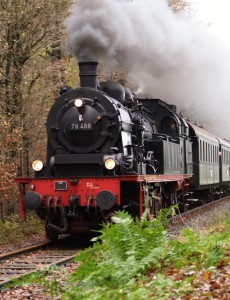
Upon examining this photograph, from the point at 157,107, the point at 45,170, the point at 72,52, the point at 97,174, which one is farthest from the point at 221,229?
the point at 157,107

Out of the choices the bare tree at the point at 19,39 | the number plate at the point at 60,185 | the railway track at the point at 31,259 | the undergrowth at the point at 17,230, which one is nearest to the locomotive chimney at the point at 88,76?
the number plate at the point at 60,185

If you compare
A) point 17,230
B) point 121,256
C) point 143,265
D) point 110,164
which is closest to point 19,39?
point 17,230

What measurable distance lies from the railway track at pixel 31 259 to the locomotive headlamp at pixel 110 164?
1.75 meters

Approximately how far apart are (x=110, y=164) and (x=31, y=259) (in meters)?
2.50

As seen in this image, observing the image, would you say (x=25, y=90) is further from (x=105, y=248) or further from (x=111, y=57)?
(x=105, y=248)

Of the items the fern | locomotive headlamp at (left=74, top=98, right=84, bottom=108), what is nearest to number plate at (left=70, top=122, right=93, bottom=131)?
locomotive headlamp at (left=74, top=98, right=84, bottom=108)

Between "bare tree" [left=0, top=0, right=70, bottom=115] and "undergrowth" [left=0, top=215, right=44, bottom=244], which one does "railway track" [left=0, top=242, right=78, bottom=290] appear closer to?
"undergrowth" [left=0, top=215, right=44, bottom=244]

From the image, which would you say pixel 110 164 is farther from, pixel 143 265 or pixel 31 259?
pixel 143 265

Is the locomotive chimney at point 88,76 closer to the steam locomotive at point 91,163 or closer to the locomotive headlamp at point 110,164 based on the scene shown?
the steam locomotive at point 91,163

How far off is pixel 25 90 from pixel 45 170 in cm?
706

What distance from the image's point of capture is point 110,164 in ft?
40.0

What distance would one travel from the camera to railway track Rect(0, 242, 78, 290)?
9391 millimetres

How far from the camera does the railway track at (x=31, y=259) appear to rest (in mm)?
9391

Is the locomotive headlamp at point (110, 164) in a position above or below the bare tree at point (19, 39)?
below
